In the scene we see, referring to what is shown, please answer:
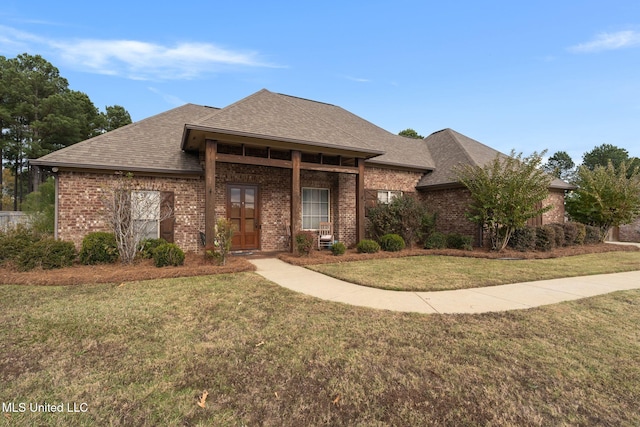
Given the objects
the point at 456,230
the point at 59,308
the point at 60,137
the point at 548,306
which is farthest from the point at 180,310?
the point at 60,137

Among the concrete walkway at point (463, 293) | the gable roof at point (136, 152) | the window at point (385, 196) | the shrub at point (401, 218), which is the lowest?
the concrete walkway at point (463, 293)

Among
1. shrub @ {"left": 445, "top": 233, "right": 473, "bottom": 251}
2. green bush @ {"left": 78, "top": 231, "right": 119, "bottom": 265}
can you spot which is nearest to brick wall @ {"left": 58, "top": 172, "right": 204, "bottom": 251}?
green bush @ {"left": 78, "top": 231, "right": 119, "bottom": 265}

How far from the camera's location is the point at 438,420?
6.36 feet

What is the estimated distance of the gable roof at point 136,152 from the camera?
818cm

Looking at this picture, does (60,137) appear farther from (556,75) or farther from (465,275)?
(556,75)

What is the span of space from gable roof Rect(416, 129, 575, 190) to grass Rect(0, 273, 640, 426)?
29.9ft

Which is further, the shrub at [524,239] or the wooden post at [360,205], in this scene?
the shrub at [524,239]

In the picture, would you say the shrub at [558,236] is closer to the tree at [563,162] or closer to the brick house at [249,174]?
the brick house at [249,174]

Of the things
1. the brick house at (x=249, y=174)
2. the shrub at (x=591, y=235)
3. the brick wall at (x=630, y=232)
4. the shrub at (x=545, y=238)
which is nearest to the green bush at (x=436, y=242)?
the brick house at (x=249, y=174)

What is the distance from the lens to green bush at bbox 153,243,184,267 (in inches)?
277

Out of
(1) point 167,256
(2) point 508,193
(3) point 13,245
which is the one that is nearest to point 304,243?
(1) point 167,256

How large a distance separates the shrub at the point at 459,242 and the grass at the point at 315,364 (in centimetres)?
626

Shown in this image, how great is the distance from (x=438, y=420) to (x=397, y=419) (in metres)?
0.28

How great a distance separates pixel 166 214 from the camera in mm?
9078
